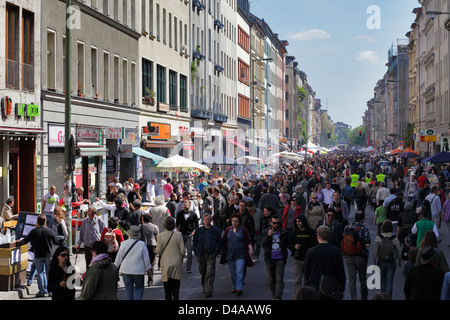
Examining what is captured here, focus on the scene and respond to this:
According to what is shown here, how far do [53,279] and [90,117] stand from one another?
2110cm

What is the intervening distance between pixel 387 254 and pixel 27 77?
15238 mm

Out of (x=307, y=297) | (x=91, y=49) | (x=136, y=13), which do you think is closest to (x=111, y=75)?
(x=91, y=49)

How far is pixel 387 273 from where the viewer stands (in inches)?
493

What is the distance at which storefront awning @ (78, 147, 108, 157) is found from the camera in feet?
95.9

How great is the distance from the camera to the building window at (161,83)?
43.1 meters

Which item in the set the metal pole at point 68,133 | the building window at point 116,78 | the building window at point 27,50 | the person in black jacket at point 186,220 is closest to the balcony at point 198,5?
the building window at point 116,78

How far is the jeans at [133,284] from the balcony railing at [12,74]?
1271 cm

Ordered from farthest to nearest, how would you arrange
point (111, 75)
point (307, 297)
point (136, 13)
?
point (136, 13), point (111, 75), point (307, 297)

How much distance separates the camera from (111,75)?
34094 millimetres

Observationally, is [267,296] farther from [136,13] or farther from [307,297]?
[136,13]

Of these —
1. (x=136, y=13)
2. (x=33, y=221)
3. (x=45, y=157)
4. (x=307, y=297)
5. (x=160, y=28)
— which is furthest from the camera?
(x=160, y=28)

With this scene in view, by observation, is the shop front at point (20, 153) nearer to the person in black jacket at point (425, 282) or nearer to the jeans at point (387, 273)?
the jeans at point (387, 273)

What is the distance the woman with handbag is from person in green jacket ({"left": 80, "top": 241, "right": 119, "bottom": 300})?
233 centimetres

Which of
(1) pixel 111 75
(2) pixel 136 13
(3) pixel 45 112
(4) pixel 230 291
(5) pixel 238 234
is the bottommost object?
(4) pixel 230 291
